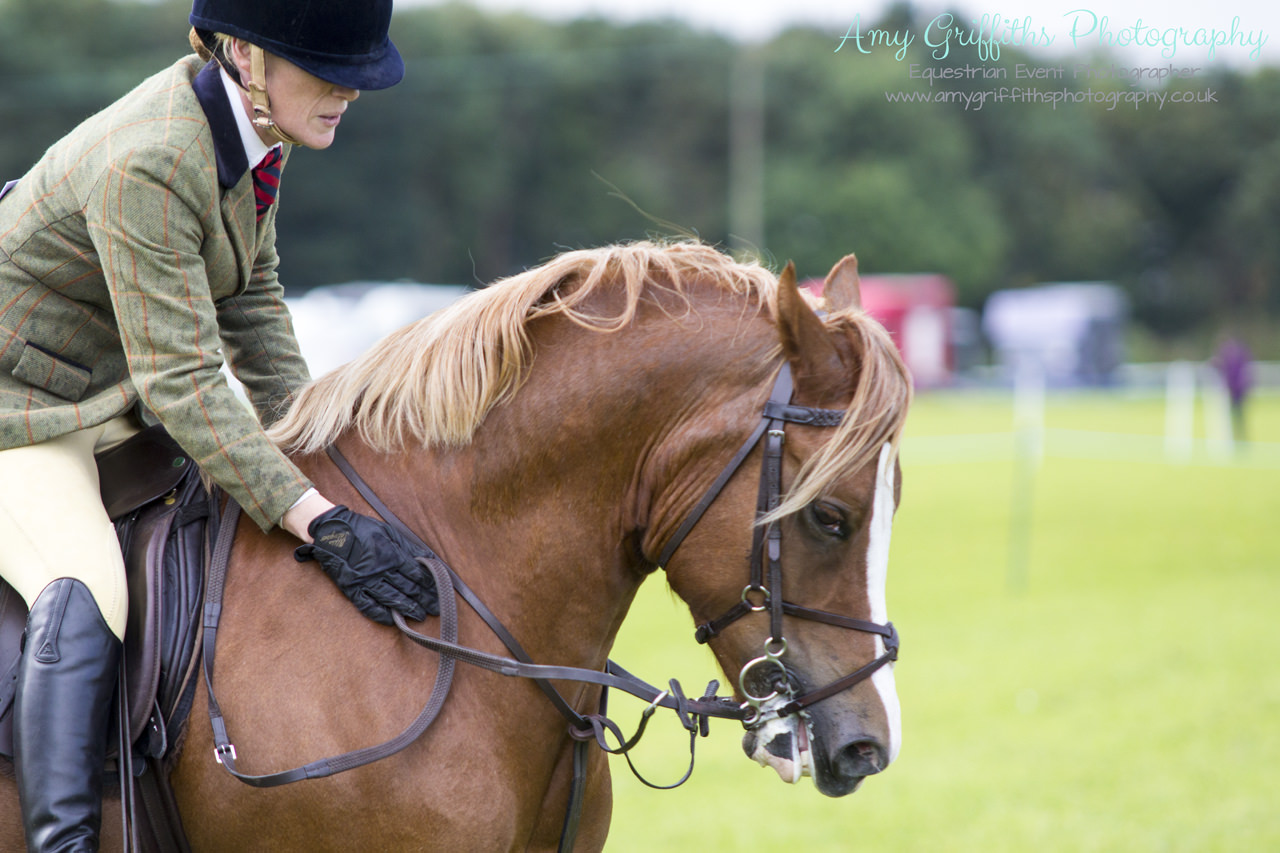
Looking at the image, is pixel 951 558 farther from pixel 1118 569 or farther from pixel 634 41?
pixel 634 41

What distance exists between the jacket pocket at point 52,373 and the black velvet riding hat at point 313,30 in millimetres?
820

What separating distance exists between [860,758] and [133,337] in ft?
6.06

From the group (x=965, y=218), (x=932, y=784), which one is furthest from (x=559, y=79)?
(x=932, y=784)

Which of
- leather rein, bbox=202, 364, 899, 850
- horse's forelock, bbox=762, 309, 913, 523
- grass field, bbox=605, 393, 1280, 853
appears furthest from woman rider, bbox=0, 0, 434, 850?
grass field, bbox=605, 393, 1280, 853

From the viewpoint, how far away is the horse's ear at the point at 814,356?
246 cm

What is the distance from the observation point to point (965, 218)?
207ft

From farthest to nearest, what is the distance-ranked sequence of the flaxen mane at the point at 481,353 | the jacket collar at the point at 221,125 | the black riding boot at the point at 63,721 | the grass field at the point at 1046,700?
the grass field at the point at 1046,700 → the flaxen mane at the point at 481,353 → the jacket collar at the point at 221,125 → the black riding boot at the point at 63,721

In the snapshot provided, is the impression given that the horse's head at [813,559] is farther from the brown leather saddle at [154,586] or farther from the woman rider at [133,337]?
the brown leather saddle at [154,586]

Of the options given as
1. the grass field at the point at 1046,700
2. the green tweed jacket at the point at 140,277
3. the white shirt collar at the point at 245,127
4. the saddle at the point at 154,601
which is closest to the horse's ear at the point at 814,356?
the grass field at the point at 1046,700

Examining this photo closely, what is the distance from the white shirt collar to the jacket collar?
0.5 inches

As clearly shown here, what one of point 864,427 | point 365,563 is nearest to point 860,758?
point 864,427

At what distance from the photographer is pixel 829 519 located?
8.10 feet

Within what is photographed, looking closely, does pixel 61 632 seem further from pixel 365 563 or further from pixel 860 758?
pixel 860 758

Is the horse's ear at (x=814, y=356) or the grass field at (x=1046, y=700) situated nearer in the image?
the horse's ear at (x=814, y=356)
